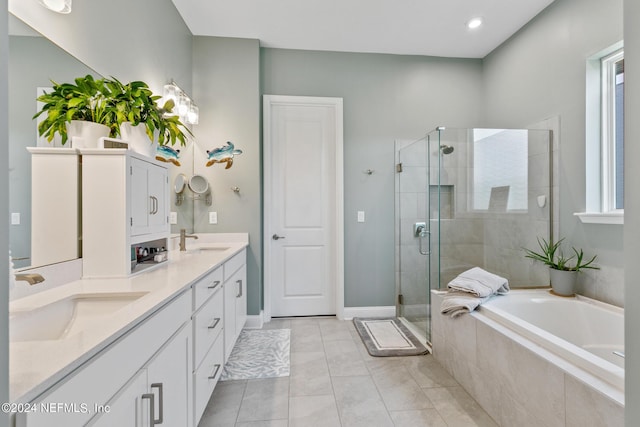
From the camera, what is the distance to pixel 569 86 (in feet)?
7.30

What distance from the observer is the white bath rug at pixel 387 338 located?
235 cm

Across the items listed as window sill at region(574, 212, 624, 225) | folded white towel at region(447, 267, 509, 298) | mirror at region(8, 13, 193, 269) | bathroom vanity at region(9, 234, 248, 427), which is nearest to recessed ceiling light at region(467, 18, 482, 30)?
window sill at region(574, 212, 624, 225)

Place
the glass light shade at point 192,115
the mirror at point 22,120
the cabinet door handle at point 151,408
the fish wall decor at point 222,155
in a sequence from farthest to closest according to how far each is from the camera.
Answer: the fish wall decor at point 222,155, the glass light shade at point 192,115, the mirror at point 22,120, the cabinet door handle at point 151,408

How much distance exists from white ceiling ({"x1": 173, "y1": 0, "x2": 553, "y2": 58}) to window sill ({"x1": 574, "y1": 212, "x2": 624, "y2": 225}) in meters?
1.73

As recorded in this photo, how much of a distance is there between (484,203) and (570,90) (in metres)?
1.01

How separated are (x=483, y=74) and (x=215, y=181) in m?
3.09

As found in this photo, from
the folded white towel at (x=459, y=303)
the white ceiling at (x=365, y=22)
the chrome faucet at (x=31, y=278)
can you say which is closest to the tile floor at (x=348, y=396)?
the folded white towel at (x=459, y=303)

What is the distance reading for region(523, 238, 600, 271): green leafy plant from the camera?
2.08 m

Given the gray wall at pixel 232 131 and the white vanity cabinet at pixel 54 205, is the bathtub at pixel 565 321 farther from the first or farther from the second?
the white vanity cabinet at pixel 54 205

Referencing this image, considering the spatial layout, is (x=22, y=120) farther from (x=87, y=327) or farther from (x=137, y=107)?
(x=87, y=327)

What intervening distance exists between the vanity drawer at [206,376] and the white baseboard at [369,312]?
161 cm

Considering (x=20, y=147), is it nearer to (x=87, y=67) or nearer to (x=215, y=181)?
(x=87, y=67)

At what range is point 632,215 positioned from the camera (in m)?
0.58

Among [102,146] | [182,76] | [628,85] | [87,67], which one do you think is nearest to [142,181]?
[102,146]
